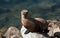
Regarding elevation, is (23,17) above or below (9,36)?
above

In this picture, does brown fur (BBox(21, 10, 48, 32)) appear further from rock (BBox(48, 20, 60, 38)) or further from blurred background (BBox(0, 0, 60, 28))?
blurred background (BBox(0, 0, 60, 28))

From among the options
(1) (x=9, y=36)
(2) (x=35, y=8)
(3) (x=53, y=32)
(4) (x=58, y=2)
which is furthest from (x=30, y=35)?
(2) (x=35, y=8)

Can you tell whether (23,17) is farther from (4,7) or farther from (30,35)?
(4,7)

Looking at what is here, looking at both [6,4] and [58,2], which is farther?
[6,4]

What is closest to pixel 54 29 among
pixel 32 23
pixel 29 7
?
pixel 32 23

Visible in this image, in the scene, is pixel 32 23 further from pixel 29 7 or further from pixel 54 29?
pixel 29 7

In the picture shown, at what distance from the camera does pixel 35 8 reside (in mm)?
60875

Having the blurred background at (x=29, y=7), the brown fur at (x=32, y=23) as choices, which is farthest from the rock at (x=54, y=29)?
the blurred background at (x=29, y=7)

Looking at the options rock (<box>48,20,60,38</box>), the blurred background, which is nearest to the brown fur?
rock (<box>48,20,60,38</box>)

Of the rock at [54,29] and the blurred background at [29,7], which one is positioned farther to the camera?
the blurred background at [29,7]

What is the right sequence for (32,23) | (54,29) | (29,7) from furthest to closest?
(29,7) < (54,29) < (32,23)

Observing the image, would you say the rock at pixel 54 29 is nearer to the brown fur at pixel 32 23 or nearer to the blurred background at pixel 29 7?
the brown fur at pixel 32 23

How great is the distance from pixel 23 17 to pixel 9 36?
219cm

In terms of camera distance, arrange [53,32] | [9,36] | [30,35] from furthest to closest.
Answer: [9,36] < [53,32] < [30,35]
